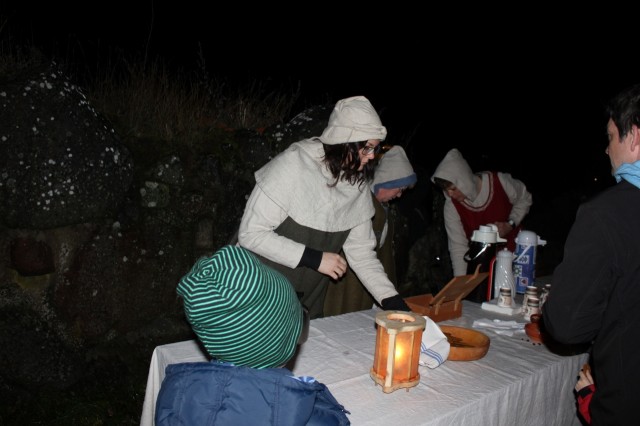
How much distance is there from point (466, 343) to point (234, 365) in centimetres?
111

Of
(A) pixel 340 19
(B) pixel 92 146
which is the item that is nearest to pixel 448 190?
(B) pixel 92 146

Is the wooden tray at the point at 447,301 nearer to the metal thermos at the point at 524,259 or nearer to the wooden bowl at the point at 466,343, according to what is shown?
the wooden bowl at the point at 466,343

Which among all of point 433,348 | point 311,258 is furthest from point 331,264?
point 433,348

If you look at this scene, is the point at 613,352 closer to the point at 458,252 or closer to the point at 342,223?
the point at 342,223

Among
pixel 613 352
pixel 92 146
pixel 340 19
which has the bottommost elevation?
pixel 613 352

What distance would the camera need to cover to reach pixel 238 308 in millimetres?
1067

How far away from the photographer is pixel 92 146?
2.63 metres

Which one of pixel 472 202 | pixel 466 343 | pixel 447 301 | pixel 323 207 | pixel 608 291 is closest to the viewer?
pixel 608 291

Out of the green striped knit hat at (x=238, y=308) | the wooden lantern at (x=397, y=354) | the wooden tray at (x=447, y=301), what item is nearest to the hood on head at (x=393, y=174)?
the wooden tray at (x=447, y=301)

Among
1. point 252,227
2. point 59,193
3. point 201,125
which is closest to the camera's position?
point 252,227

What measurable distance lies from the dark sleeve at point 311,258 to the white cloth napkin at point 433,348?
541 millimetres

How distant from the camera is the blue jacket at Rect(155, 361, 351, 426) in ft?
3.44

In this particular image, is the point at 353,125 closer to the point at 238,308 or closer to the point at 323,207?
the point at 323,207

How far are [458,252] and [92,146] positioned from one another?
255 centimetres
